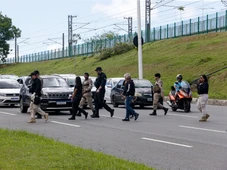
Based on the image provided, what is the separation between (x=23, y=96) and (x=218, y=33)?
32.9m

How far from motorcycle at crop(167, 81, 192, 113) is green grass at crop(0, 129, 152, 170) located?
12.9 meters


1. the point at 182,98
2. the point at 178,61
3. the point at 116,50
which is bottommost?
the point at 182,98

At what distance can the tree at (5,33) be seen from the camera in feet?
327

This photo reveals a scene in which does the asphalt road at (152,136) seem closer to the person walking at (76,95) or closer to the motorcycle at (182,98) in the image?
the person walking at (76,95)

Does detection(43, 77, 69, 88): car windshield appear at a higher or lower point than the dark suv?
higher

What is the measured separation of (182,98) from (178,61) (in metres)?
24.0

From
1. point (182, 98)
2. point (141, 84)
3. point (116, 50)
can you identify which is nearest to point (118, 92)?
point (141, 84)

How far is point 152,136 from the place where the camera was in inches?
625

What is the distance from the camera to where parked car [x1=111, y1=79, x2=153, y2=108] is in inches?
1106

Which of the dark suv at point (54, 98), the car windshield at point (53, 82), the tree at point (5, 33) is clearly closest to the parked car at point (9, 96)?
the car windshield at point (53, 82)

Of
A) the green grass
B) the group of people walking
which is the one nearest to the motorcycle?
the group of people walking

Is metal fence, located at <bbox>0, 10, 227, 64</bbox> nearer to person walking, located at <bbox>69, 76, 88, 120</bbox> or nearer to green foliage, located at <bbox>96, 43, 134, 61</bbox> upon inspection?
green foliage, located at <bbox>96, 43, 134, 61</bbox>

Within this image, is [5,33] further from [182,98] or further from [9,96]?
[182,98]

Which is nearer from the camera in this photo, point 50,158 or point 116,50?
point 50,158
